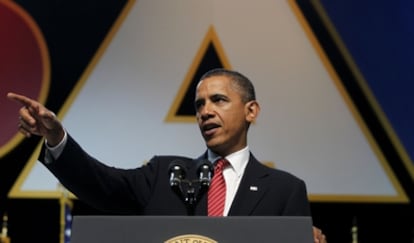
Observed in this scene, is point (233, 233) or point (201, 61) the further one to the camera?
point (201, 61)

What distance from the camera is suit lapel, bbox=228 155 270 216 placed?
1.88 metres

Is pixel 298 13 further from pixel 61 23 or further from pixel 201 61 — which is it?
pixel 61 23

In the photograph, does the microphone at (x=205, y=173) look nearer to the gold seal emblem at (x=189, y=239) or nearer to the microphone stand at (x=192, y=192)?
the microphone stand at (x=192, y=192)

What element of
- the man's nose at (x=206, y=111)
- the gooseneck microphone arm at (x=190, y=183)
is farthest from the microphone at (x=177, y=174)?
the man's nose at (x=206, y=111)

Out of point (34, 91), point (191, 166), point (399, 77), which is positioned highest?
point (34, 91)

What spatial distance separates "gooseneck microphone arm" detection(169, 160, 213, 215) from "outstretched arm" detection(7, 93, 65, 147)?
13.3 inches

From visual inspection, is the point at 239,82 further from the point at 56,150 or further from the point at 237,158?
the point at 56,150

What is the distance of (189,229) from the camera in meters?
1.39

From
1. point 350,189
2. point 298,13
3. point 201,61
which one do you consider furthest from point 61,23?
point 350,189

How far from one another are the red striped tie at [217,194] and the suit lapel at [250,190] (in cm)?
4

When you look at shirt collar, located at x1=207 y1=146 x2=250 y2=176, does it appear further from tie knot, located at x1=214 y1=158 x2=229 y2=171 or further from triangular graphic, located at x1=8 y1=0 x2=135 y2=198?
triangular graphic, located at x1=8 y1=0 x2=135 y2=198

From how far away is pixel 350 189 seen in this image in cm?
384

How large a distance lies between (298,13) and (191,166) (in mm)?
2357

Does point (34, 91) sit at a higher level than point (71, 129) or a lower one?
higher
